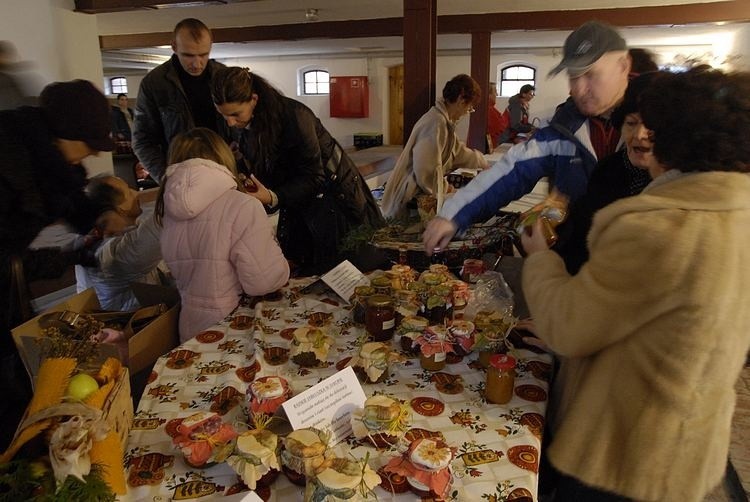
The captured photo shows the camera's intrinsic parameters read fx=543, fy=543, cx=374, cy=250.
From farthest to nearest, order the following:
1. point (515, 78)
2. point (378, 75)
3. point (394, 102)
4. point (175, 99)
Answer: point (394, 102), point (378, 75), point (515, 78), point (175, 99)

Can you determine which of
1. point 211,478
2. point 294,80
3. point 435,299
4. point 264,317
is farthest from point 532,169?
point 294,80

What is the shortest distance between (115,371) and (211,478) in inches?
11.9

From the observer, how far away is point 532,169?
179cm

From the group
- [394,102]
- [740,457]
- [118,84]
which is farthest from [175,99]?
[118,84]

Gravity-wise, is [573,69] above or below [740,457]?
above

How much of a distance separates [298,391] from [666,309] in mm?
802

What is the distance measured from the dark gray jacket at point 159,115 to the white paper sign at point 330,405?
183 cm

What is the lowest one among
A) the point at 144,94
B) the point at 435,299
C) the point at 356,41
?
the point at 435,299

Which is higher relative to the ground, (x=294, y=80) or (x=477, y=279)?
(x=294, y=80)

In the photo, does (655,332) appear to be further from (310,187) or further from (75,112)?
(310,187)

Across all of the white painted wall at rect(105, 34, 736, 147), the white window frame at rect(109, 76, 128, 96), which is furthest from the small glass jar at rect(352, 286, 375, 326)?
the white window frame at rect(109, 76, 128, 96)

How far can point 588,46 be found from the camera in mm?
1529

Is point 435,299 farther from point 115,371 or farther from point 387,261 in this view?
point 115,371

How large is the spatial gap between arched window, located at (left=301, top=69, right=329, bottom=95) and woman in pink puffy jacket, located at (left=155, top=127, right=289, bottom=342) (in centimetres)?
1274
